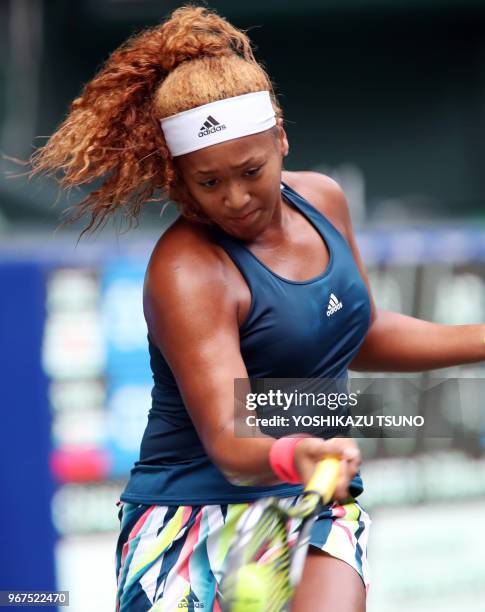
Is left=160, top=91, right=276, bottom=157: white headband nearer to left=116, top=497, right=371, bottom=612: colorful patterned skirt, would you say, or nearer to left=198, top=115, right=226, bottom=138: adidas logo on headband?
left=198, top=115, right=226, bottom=138: adidas logo on headband

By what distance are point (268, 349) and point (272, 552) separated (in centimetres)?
48

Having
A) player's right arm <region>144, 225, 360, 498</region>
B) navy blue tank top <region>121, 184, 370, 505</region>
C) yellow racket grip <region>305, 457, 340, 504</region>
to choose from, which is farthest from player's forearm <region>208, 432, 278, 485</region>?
navy blue tank top <region>121, 184, 370, 505</region>

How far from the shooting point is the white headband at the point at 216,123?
109 inches

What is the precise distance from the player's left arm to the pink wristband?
84cm

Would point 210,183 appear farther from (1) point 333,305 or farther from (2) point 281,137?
(1) point 333,305

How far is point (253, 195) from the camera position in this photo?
9.25ft

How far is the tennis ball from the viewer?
229 centimetres

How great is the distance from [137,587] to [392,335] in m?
0.95

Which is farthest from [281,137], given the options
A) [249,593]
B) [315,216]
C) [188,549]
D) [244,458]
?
[249,593]

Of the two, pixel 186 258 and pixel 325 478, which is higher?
pixel 186 258

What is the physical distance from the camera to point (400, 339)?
3.35m

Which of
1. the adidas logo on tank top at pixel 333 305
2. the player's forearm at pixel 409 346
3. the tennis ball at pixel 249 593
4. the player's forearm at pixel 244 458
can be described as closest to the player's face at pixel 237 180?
the adidas logo on tank top at pixel 333 305

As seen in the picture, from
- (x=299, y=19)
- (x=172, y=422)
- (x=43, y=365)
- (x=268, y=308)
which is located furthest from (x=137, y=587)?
(x=299, y=19)

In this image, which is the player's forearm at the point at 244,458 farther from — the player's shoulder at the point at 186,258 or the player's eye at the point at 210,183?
the player's eye at the point at 210,183
